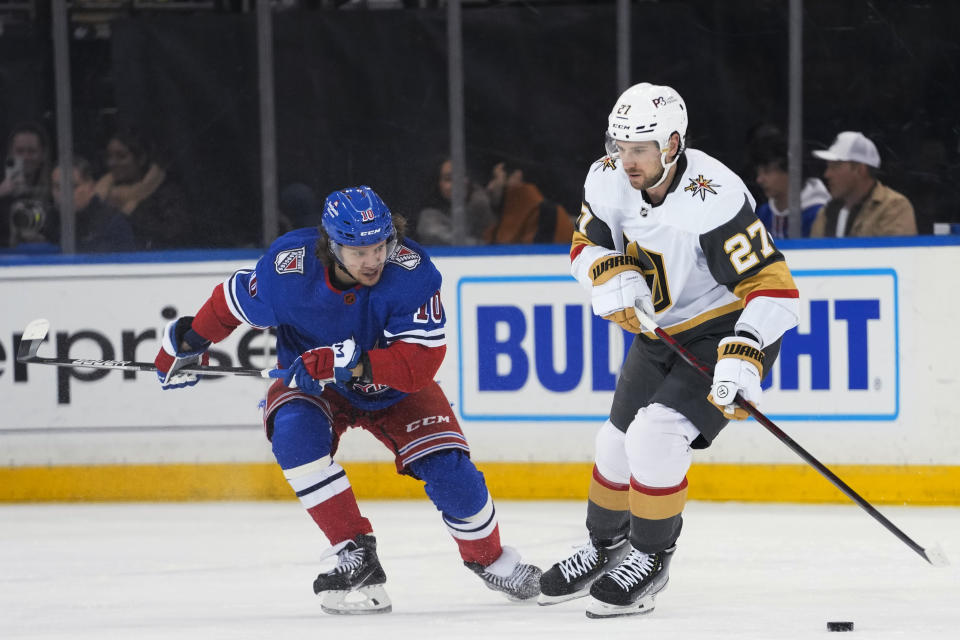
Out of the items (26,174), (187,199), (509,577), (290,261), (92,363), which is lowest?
(509,577)

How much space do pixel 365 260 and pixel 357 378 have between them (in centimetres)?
28

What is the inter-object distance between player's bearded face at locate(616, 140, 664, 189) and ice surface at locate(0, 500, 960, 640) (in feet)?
3.17

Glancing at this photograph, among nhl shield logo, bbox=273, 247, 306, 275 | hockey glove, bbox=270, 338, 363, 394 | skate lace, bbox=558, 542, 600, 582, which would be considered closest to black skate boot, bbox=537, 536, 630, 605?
skate lace, bbox=558, 542, 600, 582

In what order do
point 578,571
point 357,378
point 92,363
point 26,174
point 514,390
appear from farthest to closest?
point 26,174 < point 514,390 < point 92,363 < point 578,571 < point 357,378

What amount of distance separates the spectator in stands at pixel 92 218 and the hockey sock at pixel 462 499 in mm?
2218

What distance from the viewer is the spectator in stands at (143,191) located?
512 cm

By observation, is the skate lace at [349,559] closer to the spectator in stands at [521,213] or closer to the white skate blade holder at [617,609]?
the white skate blade holder at [617,609]

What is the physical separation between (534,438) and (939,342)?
136cm

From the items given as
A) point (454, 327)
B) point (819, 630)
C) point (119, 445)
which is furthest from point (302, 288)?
point (119, 445)

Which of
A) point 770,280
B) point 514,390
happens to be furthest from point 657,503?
point 514,390

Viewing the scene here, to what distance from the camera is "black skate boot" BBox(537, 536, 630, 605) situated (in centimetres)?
334

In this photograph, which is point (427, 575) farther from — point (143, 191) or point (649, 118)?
point (143, 191)

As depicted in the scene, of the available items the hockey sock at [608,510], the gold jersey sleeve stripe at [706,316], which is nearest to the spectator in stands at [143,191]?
the hockey sock at [608,510]

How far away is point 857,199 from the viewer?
484 centimetres
